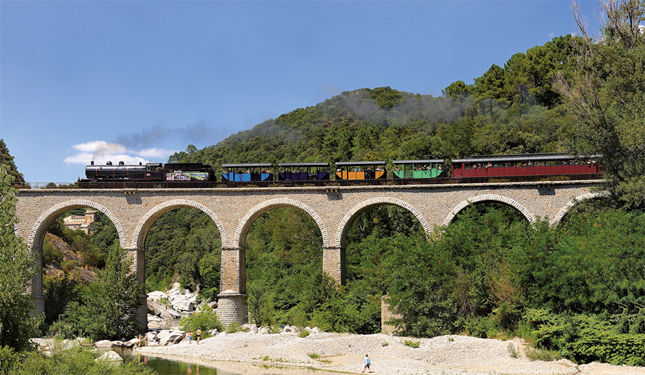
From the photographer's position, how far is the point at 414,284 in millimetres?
31281

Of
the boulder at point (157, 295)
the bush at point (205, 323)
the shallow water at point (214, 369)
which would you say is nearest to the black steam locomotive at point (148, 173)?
the bush at point (205, 323)

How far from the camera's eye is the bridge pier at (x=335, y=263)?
1460 inches

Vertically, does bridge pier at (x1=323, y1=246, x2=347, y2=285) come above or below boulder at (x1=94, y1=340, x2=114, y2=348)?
above

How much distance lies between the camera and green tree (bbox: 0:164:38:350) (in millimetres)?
20922

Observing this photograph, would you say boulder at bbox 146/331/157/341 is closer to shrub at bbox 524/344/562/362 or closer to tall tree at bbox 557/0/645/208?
shrub at bbox 524/344/562/362

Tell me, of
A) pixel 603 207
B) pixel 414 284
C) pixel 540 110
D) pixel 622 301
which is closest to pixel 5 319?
pixel 414 284

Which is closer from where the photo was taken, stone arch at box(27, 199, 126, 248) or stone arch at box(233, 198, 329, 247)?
stone arch at box(233, 198, 329, 247)

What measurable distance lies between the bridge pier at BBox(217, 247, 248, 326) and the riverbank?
2325mm

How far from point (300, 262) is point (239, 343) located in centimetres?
2033

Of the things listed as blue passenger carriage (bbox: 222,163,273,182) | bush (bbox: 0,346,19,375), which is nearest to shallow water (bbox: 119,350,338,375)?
bush (bbox: 0,346,19,375)

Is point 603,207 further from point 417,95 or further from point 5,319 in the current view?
point 417,95

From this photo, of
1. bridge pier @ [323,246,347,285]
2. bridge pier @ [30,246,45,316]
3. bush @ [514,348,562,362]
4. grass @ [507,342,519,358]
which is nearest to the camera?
bush @ [514,348,562,362]

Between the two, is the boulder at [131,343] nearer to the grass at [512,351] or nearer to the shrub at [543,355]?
the grass at [512,351]

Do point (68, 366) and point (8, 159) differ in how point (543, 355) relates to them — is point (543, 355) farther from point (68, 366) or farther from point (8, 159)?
point (8, 159)
